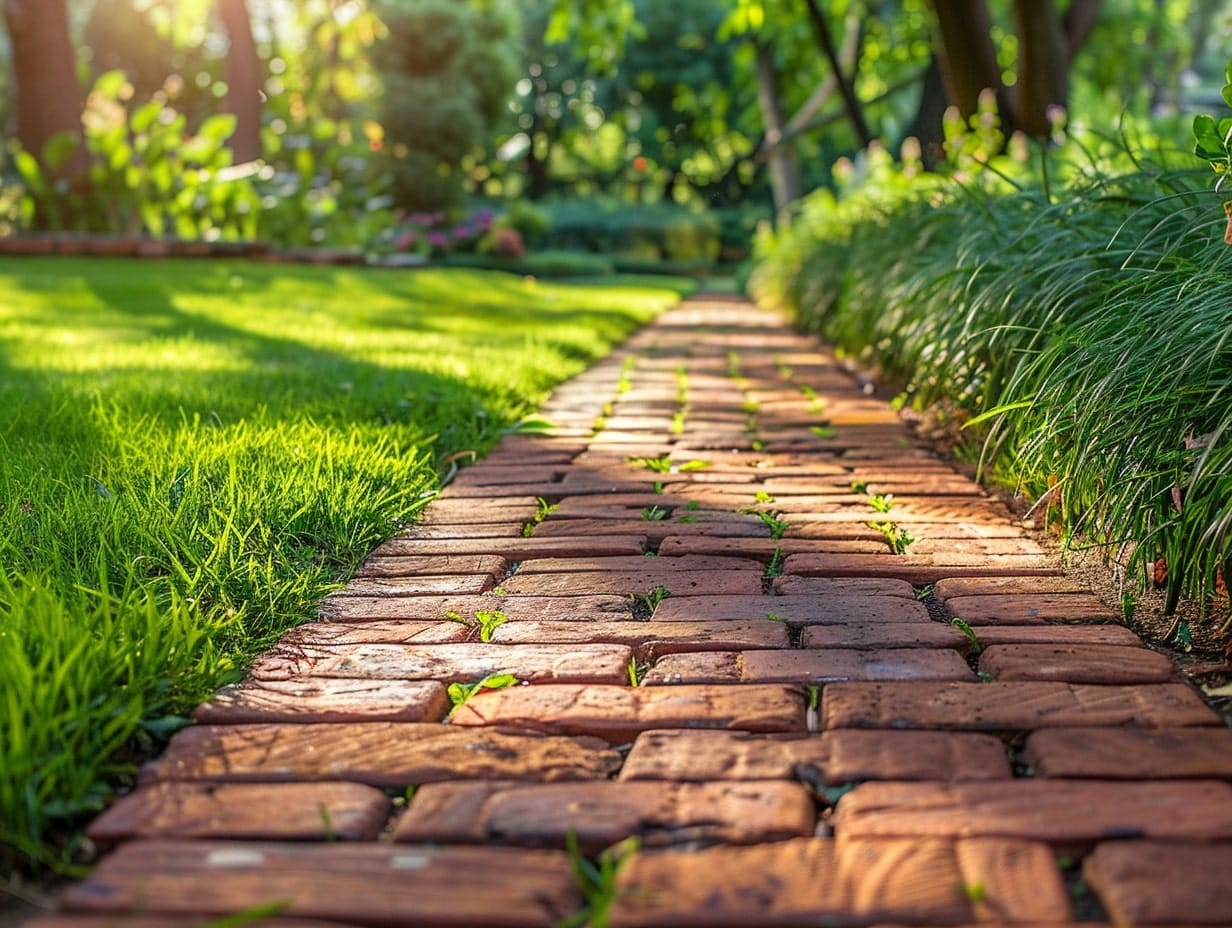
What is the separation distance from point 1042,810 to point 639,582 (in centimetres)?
116

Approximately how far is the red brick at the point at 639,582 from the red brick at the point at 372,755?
729 mm

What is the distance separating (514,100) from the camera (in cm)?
2948

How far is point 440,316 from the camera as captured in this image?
27.0 ft

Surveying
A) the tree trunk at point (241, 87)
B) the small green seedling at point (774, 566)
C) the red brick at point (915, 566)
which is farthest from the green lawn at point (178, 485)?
the tree trunk at point (241, 87)

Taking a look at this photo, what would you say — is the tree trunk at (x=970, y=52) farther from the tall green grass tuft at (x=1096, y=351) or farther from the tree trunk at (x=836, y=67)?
the tall green grass tuft at (x=1096, y=351)

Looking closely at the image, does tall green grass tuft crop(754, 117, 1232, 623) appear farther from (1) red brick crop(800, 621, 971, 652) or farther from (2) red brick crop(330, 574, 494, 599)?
(2) red brick crop(330, 574, 494, 599)

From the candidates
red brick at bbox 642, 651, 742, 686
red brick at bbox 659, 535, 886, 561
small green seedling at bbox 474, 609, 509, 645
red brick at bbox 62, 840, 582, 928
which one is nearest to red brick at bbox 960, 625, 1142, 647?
red brick at bbox 642, 651, 742, 686

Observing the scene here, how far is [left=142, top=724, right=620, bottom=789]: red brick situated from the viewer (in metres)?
1.62

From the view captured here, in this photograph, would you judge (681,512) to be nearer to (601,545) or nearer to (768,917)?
(601,545)

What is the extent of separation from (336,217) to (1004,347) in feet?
43.2

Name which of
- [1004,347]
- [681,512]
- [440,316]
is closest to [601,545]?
[681,512]

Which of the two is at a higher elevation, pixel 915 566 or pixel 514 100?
pixel 514 100

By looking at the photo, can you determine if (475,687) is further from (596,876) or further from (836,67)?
(836,67)

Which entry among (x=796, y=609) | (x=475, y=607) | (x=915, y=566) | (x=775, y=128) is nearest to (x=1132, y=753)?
(x=796, y=609)
